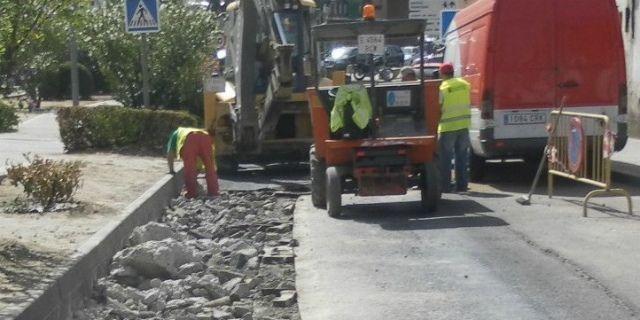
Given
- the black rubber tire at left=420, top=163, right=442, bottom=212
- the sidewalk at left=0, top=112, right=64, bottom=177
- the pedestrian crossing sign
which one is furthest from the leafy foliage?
the black rubber tire at left=420, top=163, right=442, bottom=212

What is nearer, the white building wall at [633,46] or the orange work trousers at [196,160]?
Result: the orange work trousers at [196,160]

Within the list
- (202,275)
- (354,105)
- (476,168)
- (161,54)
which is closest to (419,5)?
(161,54)

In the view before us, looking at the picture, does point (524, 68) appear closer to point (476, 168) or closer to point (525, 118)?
point (525, 118)

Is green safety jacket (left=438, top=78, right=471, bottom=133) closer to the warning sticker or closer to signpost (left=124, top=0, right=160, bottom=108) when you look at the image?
the warning sticker

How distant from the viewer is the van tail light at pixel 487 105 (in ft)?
52.7

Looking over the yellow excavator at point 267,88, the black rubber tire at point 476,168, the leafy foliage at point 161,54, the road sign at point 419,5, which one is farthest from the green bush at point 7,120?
the road sign at point 419,5

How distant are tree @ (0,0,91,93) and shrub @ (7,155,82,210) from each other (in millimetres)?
2826

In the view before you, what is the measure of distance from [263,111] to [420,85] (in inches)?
158

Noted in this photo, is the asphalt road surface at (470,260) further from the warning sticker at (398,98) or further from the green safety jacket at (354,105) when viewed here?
the warning sticker at (398,98)

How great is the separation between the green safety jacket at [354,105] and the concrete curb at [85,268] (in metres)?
2.48

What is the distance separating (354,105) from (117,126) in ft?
26.2

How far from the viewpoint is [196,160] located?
16438mm

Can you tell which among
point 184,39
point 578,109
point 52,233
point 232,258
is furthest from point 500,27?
point 184,39

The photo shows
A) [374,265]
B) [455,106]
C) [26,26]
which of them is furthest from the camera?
[455,106]
